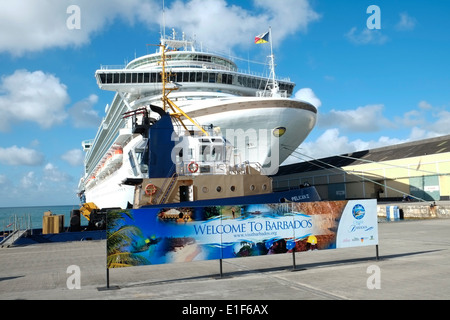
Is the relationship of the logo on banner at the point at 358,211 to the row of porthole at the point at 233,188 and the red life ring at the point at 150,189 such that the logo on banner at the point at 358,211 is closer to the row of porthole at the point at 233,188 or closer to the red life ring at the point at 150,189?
the row of porthole at the point at 233,188

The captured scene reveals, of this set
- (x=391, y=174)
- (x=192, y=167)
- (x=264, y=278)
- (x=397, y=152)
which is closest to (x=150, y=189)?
(x=192, y=167)

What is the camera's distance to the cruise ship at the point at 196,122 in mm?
17906

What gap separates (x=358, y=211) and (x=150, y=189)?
8523 mm

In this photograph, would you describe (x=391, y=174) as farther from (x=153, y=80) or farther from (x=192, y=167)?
(x=192, y=167)

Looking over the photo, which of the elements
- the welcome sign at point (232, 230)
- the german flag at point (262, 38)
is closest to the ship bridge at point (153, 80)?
the german flag at point (262, 38)

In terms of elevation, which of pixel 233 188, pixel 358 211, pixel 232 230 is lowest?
pixel 232 230

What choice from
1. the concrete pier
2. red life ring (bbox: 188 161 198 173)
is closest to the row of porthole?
red life ring (bbox: 188 161 198 173)

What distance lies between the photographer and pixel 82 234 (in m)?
20.2

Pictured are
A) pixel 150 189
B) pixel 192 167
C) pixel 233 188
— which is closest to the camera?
pixel 150 189

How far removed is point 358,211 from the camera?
386 inches

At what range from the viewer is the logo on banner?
9773mm

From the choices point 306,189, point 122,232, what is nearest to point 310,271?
point 122,232

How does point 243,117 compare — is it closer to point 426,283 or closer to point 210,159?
point 210,159

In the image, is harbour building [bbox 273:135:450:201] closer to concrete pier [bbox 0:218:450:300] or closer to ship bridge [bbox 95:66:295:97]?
ship bridge [bbox 95:66:295:97]
